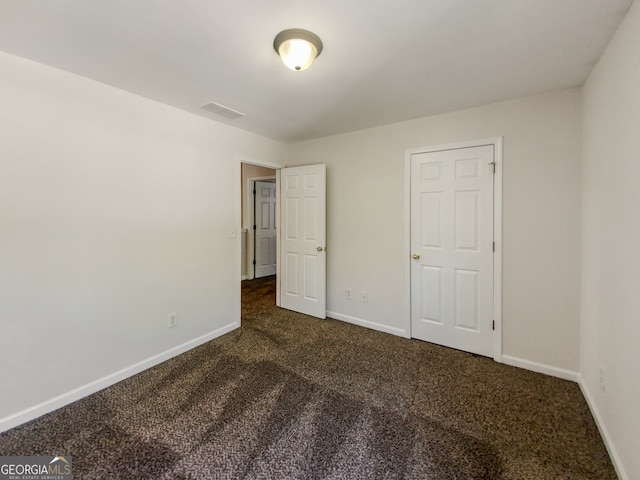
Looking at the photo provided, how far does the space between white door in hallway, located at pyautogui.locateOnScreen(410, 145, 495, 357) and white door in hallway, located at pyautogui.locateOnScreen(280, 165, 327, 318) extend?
3.77ft

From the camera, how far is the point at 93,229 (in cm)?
209

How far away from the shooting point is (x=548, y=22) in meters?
1.47

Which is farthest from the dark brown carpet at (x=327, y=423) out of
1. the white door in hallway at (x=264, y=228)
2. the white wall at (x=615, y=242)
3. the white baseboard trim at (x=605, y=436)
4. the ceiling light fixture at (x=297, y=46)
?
the white door in hallway at (x=264, y=228)

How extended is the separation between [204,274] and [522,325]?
123 inches

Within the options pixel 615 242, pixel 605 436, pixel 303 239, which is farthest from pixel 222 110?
pixel 605 436

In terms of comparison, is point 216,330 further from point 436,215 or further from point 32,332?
point 436,215

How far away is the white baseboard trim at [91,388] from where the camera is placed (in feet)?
5.71

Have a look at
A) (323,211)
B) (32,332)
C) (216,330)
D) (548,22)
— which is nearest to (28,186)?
(32,332)

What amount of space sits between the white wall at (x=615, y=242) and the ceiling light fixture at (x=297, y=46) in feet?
5.14

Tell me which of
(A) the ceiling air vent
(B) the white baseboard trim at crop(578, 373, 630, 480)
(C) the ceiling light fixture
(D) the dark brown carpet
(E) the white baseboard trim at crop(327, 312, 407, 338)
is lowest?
(D) the dark brown carpet

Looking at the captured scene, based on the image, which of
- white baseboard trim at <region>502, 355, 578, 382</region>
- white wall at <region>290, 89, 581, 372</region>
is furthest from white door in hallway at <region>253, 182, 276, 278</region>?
white baseboard trim at <region>502, 355, 578, 382</region>

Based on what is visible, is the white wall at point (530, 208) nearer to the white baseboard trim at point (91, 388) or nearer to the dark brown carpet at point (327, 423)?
the dark brown carpet at point (327, 423)

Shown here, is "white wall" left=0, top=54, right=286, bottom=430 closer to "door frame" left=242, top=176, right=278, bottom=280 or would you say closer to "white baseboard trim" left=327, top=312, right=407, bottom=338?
"white baseboard trim" left=327, top=312, right=407, bottom=338

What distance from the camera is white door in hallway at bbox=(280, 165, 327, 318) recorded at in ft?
11.6
